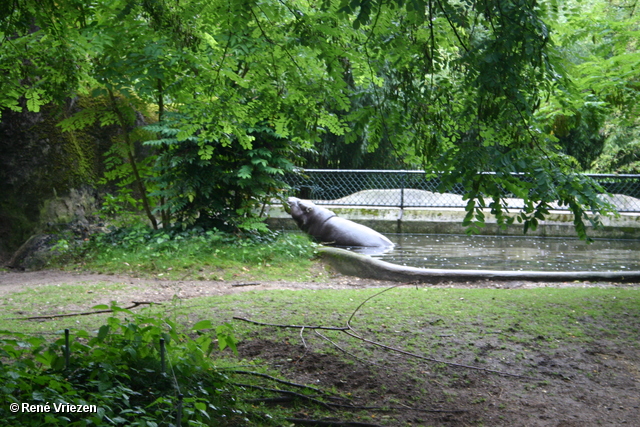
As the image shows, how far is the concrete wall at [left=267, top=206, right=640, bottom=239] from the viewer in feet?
42.4

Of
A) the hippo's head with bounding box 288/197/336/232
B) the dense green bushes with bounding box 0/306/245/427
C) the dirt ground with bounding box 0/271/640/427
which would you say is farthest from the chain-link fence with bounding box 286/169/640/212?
the dense green bushes with bounding box 0/306/245/427

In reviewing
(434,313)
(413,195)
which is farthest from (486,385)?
(413,195)

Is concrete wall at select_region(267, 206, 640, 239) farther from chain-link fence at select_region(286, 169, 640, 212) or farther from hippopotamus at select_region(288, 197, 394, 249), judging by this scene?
hippopotamus at select_region(288, 197, 394, 249)

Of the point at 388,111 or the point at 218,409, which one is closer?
the point at 218,409

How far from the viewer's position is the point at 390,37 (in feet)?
12.2

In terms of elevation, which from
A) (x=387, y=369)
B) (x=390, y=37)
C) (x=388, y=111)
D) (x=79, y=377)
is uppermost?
(x=390, y=37)

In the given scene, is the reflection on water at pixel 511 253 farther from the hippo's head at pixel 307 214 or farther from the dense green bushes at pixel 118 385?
the dense green bushes at pixel 118 385


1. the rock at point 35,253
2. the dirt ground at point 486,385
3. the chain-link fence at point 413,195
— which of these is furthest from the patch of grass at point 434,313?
the chain-link fence at point 413,195

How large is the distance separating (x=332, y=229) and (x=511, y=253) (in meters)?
3.53

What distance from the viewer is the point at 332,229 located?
11.3 m

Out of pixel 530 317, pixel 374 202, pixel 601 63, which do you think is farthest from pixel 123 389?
pixel 374 202

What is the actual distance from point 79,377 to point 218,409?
0.67 meters

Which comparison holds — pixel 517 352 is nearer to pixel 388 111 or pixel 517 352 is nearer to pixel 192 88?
pixel 388 111

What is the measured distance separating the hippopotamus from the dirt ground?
647 cm
